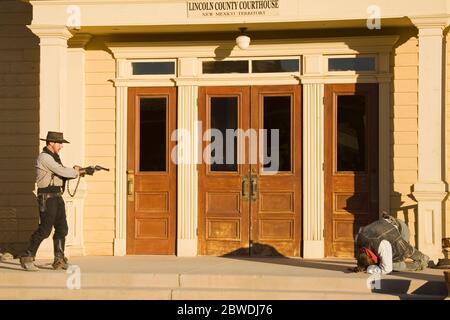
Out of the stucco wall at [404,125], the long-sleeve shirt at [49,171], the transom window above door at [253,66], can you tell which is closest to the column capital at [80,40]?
the transom window above door at [253,66]

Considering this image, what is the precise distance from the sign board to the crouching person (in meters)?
3.32

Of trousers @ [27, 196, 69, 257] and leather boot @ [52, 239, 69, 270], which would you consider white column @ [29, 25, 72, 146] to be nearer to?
trousers @ [27, 196, 69, 257]

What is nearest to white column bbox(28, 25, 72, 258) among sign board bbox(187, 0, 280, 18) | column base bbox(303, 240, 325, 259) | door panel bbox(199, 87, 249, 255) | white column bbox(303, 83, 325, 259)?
sign board bbox(187, 0, 280, 18)

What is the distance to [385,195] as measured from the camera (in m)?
13.4

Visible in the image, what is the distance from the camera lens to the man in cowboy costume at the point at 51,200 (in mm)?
11508

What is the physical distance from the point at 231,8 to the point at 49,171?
3418mm

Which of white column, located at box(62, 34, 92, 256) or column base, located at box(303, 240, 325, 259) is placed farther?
white column, located at box(62, 34, 92, 256)

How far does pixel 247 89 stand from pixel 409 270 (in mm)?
3803

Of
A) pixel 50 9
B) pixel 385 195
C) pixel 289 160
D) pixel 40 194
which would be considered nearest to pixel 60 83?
pixel 50 9

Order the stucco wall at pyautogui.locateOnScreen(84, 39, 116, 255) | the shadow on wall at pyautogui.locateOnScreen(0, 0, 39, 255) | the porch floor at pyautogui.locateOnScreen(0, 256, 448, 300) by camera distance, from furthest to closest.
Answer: the shadow on wall at pyautogui.locateOnScreen(0, 0, 39, 255)
the stucco wall at pyautogui.locateOnScreen(84, 39, 116, 255)
the porch floor at pyautogui.locateOnScreen(0, 256, 448, 300)

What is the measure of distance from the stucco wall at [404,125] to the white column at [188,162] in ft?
9.47

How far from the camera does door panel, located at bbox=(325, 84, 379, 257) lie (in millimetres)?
13484

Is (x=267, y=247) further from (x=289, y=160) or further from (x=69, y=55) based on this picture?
(x=69, y=55)

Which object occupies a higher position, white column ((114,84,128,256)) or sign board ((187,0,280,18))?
sign board ((187,0,280,18))
